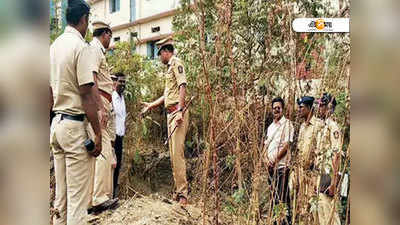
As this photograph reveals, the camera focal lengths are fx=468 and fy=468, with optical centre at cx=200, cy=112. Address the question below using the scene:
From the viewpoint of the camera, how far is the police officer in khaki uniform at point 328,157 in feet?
6.16

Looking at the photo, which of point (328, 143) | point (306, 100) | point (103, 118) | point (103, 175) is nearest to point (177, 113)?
point (103, 118)

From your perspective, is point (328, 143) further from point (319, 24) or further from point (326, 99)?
point (319, 24)

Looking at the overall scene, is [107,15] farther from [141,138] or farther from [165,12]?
[141,138]

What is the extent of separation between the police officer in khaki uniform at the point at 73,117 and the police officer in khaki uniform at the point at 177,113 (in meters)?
1.16

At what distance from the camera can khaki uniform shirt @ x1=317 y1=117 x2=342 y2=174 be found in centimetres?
194

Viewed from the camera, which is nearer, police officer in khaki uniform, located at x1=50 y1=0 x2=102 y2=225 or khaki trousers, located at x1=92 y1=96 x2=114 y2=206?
police officer in khaki uniform, located at x1=50 y1=0 x2=102 y2=225

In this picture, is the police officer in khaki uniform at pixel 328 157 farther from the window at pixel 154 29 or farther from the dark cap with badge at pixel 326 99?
the window at pixel 154 29

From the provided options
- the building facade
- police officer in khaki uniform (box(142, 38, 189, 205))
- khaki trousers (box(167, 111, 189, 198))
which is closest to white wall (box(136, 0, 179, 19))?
the building facade

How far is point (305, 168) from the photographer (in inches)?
86.8

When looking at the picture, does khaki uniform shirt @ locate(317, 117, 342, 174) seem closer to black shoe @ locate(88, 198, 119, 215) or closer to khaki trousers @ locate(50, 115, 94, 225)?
khaki trousers @ locate(50, 115, 94, 225)

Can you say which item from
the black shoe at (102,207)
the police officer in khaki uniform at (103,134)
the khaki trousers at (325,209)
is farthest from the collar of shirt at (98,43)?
the khaki trousers at (325,209)

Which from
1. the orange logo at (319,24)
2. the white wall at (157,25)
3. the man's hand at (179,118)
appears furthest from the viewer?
the white wall at (157,25)
